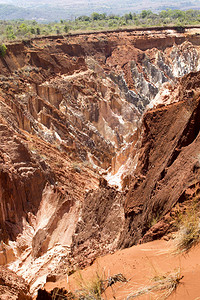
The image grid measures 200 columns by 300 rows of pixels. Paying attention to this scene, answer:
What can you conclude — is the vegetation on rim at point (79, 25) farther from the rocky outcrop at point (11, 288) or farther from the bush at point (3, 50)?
the rocky outcrop at point (11, 288)

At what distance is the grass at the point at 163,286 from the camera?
3.66 metres

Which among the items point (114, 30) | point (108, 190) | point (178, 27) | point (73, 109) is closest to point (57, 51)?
point (73, 109)

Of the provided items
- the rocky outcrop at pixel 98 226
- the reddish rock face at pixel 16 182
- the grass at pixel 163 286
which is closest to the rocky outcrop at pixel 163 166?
the rocky outcrop at pixel 98 226

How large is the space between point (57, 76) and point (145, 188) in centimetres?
2407

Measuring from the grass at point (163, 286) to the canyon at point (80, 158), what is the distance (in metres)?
1.55

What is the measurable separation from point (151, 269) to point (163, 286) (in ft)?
1.97

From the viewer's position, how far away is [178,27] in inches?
1976

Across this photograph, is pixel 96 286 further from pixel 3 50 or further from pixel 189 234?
pixel 3 50

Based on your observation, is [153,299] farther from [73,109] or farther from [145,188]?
[73,109]

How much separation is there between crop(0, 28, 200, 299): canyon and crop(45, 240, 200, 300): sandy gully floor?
59 cm

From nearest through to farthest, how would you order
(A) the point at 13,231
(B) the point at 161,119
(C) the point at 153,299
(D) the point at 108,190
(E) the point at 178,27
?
(C) the point at 153,299
(B) the point at 161,119
(D) the point at 108,190
(A) the point at 13,231
(E) the point at 178,27

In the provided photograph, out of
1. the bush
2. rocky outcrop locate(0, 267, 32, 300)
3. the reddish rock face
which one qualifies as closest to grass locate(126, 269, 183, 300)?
rocky outcrop locate(0, 267, 32, 300)

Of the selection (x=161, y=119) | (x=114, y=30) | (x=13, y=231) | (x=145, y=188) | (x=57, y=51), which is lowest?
(x=13, y=231)

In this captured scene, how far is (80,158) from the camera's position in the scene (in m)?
22.3
